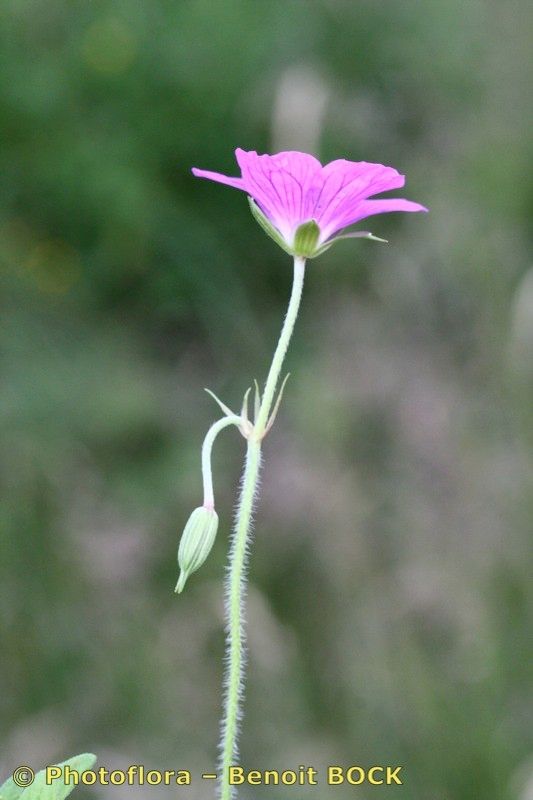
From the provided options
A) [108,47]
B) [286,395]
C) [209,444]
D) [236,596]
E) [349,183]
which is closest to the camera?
[236,596]

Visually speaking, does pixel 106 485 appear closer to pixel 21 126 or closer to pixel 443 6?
pixel 21 126

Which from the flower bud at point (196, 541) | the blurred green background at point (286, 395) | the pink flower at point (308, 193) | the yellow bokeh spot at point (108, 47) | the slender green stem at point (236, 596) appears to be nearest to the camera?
the slender green stem at point (236, 596)

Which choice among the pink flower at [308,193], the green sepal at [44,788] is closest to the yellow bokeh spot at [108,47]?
the pink flower at [308,193]

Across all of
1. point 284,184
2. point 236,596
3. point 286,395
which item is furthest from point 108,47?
point 236,596

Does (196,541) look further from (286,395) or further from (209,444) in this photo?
(286,395)

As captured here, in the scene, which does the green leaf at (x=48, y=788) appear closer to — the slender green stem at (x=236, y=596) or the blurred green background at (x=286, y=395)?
the slender green stem at (x=236, y=596)

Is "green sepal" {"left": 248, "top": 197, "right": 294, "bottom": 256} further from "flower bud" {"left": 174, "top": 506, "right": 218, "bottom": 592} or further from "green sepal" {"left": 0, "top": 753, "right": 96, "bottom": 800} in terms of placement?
"green sepal" {"left": 0, "top": 753, "right": 96, "bottom": 800}

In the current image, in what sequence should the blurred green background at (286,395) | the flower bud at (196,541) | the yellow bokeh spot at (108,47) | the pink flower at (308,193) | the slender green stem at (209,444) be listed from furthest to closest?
the yellow bokeh spot at (108,47) < the blurred green background at (286,395) < the pink flower at (308,193) < the flower bud at (196,541) < the slender green stem at (209,444)
